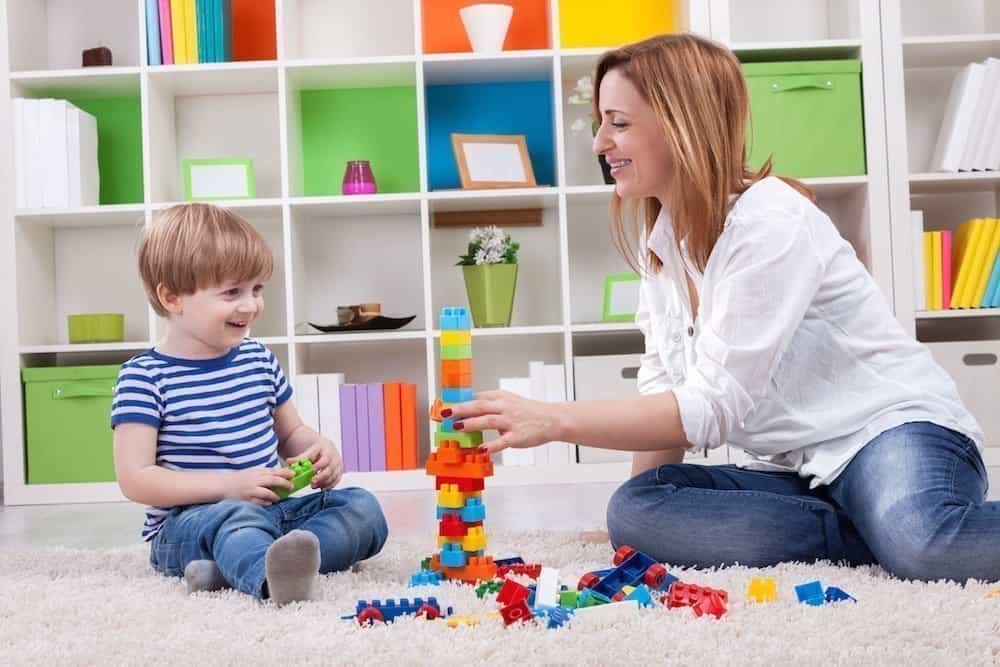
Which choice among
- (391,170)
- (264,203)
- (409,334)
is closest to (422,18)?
(391,170)

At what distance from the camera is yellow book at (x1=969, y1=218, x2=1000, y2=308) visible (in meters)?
3.00

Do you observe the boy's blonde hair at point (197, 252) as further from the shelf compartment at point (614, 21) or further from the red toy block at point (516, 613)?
the shelf compartment at point (614, 21)

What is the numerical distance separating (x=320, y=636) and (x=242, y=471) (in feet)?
1.69

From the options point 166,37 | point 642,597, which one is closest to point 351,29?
point 166,37

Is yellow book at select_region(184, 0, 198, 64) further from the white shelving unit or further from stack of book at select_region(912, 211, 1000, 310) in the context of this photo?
stack of book at select_region(912, 211, 1000, 310)

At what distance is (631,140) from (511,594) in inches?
26.3

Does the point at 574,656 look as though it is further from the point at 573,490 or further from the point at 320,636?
the point at 573,490

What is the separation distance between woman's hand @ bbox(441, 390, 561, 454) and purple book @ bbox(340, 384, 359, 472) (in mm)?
1675

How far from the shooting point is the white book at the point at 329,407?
3008 millimetres

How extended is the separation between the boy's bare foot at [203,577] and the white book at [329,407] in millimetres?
1537

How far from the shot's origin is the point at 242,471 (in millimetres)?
1619

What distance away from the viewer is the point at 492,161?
10.3 feet

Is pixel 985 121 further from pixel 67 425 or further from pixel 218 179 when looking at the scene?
pixel 67 425

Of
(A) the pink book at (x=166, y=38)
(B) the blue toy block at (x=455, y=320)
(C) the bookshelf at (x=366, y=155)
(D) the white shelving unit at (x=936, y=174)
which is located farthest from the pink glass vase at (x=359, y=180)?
(B) the blue toy block at (x=455, y=320)
